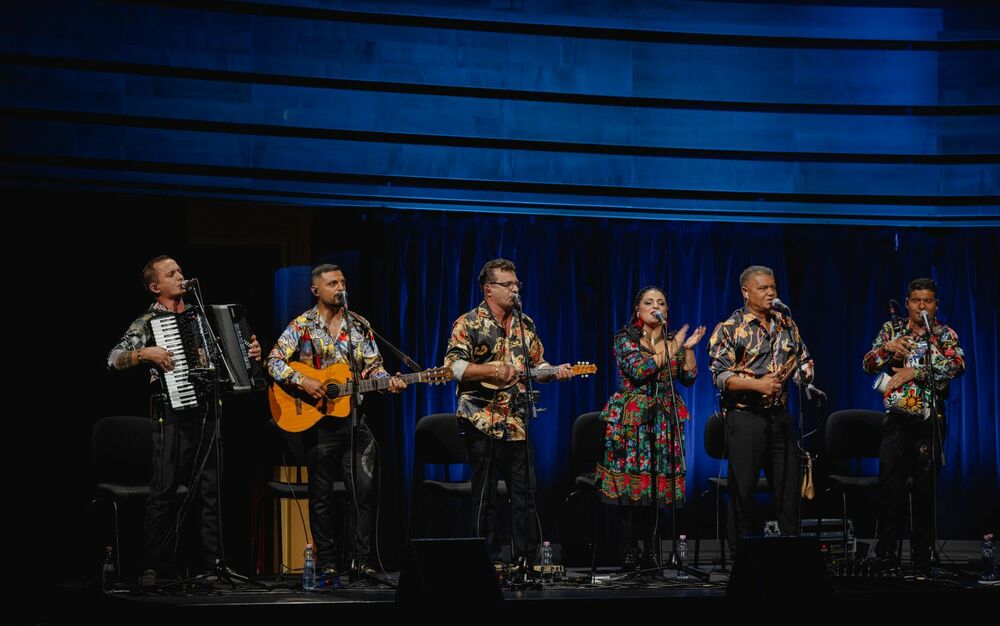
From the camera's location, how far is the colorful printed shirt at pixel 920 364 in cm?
688

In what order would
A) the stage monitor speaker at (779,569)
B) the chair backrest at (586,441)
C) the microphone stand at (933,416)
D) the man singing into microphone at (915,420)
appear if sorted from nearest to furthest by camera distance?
the stage monitor speaker at (779,569)
the microphone stand at (933,416)
the man singing into microphone at (915,420)
the chair backrest at (586,441)

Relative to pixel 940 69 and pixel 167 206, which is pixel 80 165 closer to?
pixel 167 206

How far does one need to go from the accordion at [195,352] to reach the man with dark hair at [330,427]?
170 millimetres

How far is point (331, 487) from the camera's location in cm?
626

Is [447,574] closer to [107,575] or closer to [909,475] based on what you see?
[107,575]

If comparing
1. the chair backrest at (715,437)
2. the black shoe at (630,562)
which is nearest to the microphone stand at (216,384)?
the black shoe at (630,562)

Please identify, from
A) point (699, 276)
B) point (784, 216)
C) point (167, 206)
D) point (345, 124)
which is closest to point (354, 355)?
point (345, 124)

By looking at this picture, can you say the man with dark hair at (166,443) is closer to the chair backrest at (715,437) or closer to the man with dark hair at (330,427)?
the man with dark hair at (330,427)

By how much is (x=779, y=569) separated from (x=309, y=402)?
289 centimetres

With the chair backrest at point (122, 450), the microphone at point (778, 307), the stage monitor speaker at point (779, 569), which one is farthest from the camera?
the chair backrest at point (122, 450)

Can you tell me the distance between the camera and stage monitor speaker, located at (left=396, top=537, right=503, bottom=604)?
184 inches

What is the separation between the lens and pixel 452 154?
8023 millimetres

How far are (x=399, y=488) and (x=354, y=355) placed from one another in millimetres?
2149

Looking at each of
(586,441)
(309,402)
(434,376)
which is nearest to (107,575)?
(309,402)
